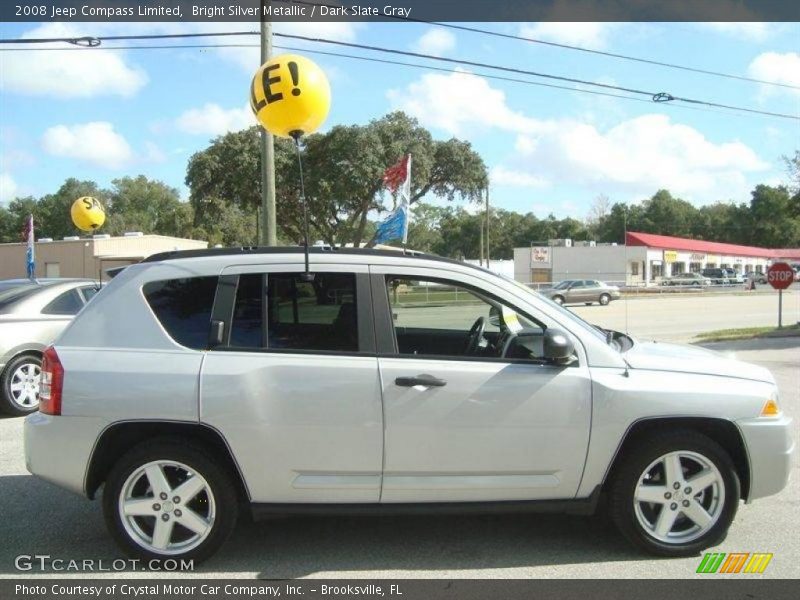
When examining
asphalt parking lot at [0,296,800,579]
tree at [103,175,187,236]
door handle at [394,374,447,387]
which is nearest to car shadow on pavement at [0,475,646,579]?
asphalt parking lot at [0,296,800,579]

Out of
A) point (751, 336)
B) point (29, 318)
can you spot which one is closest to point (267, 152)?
point (29, 318)

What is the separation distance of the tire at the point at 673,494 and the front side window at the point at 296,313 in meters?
1.70

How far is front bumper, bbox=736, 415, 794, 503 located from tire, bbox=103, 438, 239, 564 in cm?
290

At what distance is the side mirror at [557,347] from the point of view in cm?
369

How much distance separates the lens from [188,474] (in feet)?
12.2

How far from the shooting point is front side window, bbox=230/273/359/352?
3824 mm

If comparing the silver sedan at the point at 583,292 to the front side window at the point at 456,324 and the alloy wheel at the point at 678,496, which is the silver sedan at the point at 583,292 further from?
the alloy wheel at the point at 678,496

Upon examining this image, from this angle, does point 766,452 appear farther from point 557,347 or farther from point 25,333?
point 25,333

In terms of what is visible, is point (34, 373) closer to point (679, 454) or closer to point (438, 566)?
point (438, 566)

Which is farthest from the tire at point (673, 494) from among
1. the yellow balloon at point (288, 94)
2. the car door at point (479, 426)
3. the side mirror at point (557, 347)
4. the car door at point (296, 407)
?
the yellow balloon at point (288, 94)

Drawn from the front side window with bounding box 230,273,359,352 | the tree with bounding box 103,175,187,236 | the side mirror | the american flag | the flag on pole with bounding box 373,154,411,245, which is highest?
the tree with bounding box 103,175,187,236

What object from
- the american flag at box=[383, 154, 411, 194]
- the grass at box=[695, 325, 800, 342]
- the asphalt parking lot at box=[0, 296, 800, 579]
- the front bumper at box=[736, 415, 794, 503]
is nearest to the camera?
the asphalt parking lot at box=[0, 296, 800, 579]

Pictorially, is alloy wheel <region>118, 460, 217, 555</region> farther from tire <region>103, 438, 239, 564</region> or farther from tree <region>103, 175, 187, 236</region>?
tree <region>103, 175, 187, 236</region>
